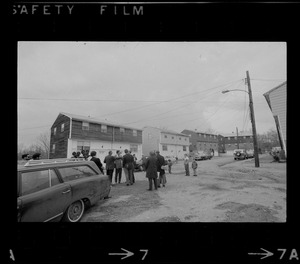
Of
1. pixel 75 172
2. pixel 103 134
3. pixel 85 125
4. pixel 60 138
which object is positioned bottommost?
pixel 75 172

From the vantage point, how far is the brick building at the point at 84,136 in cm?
1712

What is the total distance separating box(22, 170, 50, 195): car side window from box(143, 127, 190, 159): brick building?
22.9 m

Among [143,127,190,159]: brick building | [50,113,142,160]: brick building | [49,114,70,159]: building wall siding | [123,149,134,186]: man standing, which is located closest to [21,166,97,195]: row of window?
[123,149,134,186]: man standing

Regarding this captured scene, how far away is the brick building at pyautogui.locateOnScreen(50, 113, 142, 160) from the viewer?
17.1m

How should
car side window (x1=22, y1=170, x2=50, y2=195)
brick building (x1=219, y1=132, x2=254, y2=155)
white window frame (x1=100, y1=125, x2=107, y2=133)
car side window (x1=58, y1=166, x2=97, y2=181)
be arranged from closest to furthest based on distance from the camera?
car side window (x1=22, y1=170, x2=50, y2=195) → car side window (x1=58, y1=166, x2=97, y2=181) → white window frame (x1=100, y1=125, x2=107, y2=133) → brick building (x1=219, y1=132, x2=254, y2=155)

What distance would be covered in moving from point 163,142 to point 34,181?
2388cm

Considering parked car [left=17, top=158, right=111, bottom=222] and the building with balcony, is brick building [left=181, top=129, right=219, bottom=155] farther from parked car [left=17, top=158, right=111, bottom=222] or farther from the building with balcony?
parked car [left=17, top=158, right=111, bottom=222]

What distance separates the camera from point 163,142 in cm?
2605

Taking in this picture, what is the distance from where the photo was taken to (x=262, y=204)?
12.6 feet

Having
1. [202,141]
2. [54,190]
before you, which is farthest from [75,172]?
[202,141]

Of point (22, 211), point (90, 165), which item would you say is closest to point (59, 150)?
point (90, 165)

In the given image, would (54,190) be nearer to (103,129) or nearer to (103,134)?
(103,134)

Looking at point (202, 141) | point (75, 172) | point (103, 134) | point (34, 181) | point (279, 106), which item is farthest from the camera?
point (202, 141)
